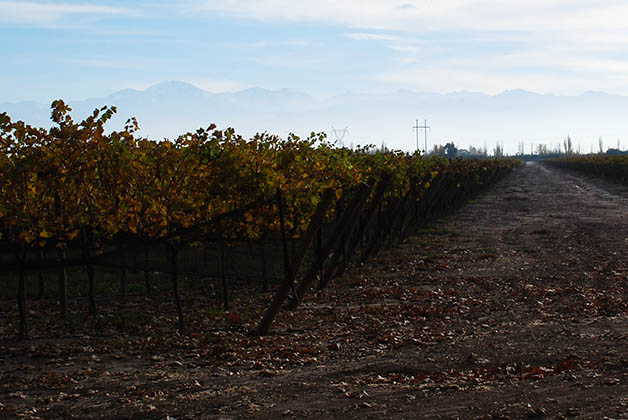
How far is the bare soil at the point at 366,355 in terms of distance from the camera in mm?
7633

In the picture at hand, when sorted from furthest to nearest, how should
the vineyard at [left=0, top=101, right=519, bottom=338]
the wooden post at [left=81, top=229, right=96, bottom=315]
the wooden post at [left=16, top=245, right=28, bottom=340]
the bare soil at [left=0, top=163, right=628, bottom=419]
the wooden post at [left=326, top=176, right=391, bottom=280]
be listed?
the wooden post at [left=326, top=176, right=391, bottom=280] < the wooden post at [left=81, top=229, right=96, bottom=315] < the wooden post at [left=16, top=245, right=28, bottom=340] < the vineyard at [left=0, top=101, right=519, bottom=338] < the bare soil at [left=0, top=163, right=628, bottom=419]

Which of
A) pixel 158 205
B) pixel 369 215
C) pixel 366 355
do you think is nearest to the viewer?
pixel 366 355

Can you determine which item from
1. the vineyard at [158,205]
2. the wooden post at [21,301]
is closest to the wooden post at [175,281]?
the vineyard at [158,205]

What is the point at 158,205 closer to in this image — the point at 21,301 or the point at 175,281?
the point at 175,281

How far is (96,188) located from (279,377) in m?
4.70

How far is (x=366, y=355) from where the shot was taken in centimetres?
1002

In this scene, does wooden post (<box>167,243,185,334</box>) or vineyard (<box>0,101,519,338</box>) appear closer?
vineyard (<box>0,101,519,338</box>)

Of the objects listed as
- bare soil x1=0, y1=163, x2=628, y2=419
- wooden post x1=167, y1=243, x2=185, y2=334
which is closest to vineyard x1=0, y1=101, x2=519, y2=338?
wooden post x1=167, y1=243, x2=185, y2=334

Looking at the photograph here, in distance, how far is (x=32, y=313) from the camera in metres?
13.7

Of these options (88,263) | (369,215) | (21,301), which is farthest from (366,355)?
(369,215)

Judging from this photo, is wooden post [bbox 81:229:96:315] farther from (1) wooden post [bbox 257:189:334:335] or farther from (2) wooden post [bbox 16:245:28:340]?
(1) wooden post [bbox 257:189:334:335]

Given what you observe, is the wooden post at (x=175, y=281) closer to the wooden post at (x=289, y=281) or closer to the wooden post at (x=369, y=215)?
the wooden post at (x=289, y=281)

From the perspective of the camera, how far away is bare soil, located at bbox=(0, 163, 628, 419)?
25.0 ft

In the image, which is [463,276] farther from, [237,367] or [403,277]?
[237,367]
